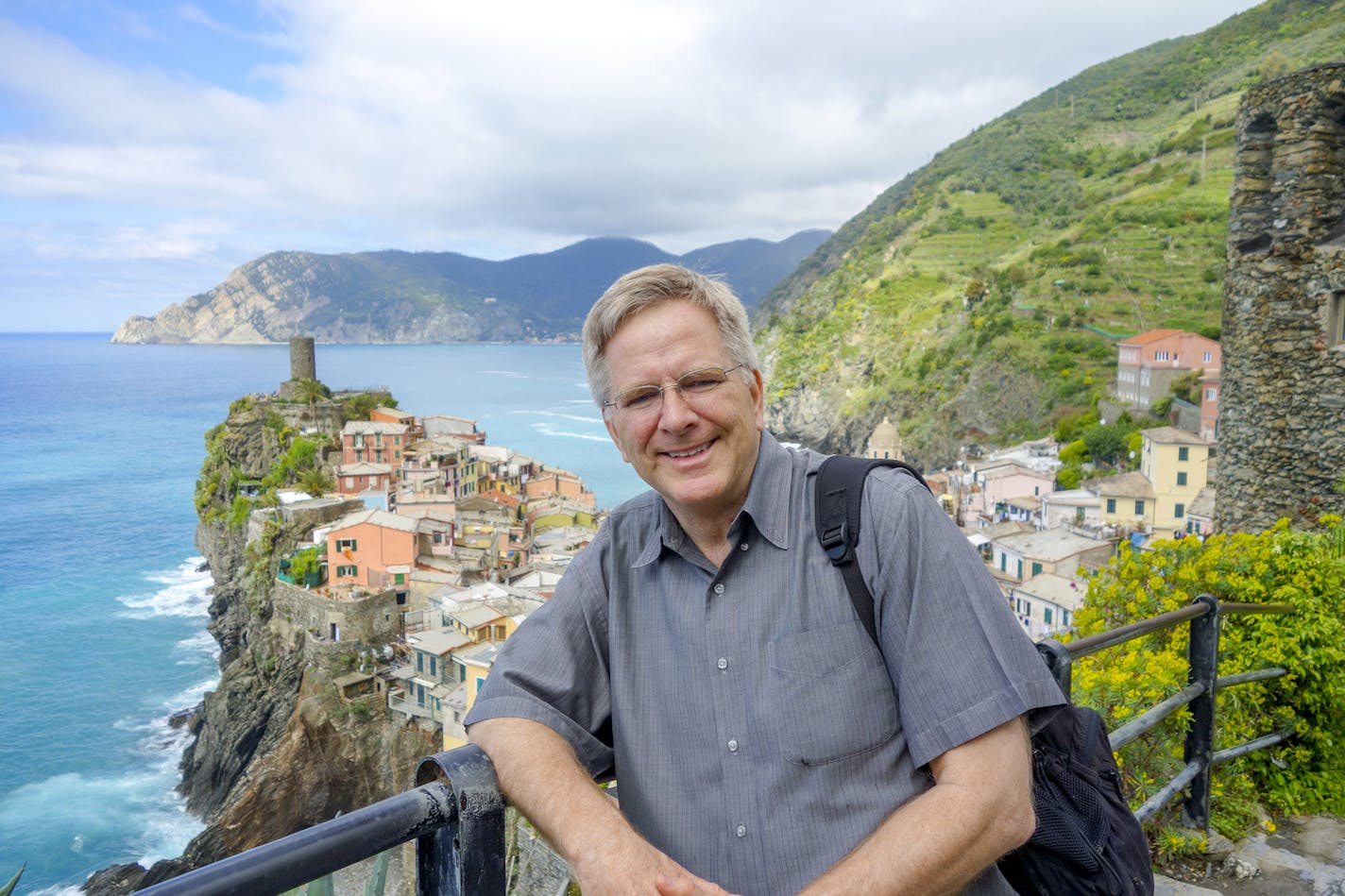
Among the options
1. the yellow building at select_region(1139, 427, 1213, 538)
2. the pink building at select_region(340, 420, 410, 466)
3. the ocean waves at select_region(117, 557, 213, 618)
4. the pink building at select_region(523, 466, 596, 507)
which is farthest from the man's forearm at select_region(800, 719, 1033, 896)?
the ocean waves at select_region(117, 557, 213, 618)

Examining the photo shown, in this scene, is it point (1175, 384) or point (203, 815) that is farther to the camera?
point (1175, 384)

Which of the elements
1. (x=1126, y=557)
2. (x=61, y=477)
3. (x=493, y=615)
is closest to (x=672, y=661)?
(x=1126, y=557)

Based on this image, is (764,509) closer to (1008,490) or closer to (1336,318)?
(1336,318)

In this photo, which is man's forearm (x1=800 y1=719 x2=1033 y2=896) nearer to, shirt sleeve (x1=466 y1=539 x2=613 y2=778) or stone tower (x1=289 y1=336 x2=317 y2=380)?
shirt sleeve (x1=466 y1=539 x2=613 y2=778)

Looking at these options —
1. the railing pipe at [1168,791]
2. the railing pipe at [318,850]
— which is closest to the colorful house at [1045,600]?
the railing pipe at [1168,791]

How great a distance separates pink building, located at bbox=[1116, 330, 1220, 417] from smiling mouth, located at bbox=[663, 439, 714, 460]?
134ft

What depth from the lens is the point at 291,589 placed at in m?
24.7

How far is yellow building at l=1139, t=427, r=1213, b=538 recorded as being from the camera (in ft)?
90.2

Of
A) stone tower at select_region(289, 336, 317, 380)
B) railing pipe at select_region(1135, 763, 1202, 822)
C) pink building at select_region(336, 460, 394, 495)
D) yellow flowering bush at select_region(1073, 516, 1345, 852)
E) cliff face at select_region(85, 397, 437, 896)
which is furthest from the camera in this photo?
stone tower at select_region(289, 336, 317, 380)

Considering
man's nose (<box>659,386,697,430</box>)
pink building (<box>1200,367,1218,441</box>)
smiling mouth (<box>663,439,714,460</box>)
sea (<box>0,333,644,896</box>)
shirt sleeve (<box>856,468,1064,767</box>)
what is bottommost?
sea (<box>0,333,644,896</box>)

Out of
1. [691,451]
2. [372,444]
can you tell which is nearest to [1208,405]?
[372,444]

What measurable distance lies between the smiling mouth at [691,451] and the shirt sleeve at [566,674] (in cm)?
30

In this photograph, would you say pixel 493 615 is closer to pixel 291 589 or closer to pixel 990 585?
pixel 291 589

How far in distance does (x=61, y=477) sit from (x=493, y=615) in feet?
200
